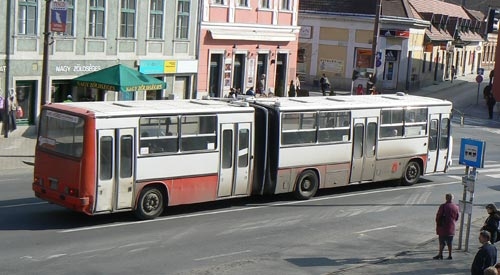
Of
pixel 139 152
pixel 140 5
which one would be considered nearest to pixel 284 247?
pixel 139 152

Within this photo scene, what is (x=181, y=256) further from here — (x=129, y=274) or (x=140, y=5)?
(x=140, y=5)

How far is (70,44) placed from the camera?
106 feet

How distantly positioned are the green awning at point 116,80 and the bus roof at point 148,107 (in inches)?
359

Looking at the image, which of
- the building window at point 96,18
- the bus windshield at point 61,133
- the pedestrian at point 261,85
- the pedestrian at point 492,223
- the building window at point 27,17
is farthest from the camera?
the pedestrian at point 261,85

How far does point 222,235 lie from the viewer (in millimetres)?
18484

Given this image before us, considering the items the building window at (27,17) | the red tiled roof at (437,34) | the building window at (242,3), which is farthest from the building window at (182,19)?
the red tiled roof at (437,34)

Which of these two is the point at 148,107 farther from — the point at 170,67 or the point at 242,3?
the point at 242,3

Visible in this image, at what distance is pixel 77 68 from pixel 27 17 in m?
3.03

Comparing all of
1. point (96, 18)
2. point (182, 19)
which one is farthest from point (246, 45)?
point (96, 18)

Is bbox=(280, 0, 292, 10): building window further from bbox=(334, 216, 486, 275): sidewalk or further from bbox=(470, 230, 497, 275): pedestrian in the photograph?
bbox=(470, 230, 497, 275): pedestrian

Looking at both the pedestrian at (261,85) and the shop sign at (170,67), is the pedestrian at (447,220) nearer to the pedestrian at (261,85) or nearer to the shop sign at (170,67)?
the shop sign at (170,67)

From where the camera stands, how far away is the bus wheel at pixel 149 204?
62.6ft

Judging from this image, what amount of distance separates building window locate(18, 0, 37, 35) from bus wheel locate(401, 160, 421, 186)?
46.7ft

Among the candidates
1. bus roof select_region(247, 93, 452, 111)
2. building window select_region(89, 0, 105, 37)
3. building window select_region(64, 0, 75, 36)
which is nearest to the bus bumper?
bus roof select_region(247, 93, 452, 111)
